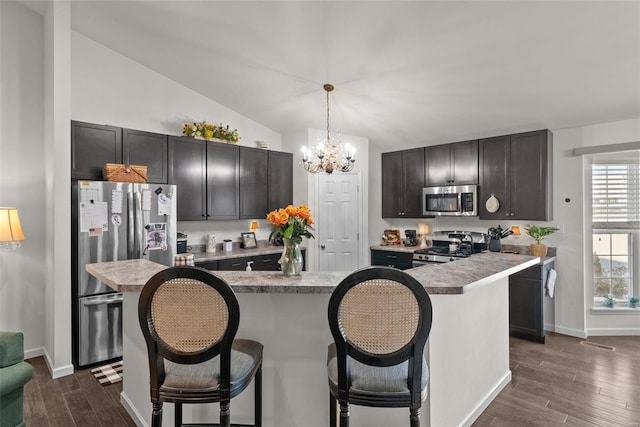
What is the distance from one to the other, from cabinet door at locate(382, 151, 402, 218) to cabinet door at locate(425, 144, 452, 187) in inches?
18.2

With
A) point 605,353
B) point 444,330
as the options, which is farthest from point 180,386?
point 605,353

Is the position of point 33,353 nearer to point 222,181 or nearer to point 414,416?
point 222,181

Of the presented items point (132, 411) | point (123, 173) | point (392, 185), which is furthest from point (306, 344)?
point (392, 185)

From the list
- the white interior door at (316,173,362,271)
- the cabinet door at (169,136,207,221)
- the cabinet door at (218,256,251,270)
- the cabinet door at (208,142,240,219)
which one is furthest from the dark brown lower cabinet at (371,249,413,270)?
the cabinet door at (169,136,207,221)

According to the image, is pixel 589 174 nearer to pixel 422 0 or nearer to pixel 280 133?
pixel 422 0

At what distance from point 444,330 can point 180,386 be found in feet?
4.66

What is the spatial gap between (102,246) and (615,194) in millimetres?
5663

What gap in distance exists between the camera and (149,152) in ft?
12.6

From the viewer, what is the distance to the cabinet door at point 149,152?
12.1ft

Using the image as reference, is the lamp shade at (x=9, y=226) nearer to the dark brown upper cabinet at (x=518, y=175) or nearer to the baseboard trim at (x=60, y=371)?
the baseboard trim at (x=60, y=371)

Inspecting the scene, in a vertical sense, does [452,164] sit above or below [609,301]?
above

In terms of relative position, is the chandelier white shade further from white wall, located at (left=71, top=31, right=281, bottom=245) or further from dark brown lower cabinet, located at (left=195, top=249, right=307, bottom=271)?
dark brown lower cabinet, located at (left=195, top=249, right=307, bottom=271)

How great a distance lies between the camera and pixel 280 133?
549cm

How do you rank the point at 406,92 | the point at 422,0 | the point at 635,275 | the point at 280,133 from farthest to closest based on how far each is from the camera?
the point at 280,133 < the point at 635,275 < the point at 406,92 < the point at 422,0
